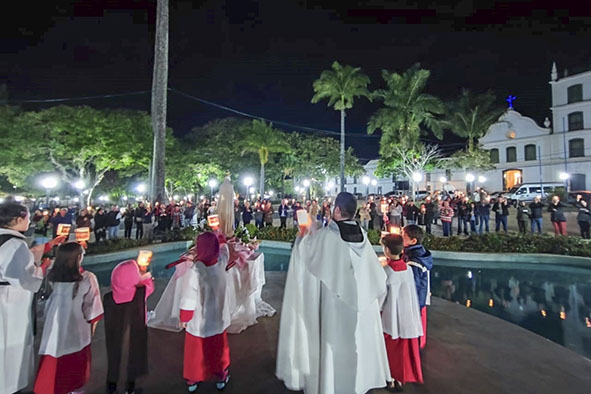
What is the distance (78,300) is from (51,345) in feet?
1.36

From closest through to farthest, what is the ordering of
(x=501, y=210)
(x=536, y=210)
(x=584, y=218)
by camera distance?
(x=584, y=218) → (x=536, y=210) → (x=501, y=210)

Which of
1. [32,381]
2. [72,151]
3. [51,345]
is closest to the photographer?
[51,345]

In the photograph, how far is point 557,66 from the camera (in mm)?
37562

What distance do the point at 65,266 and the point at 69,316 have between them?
462 mm

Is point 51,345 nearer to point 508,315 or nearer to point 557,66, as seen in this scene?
point 508,315

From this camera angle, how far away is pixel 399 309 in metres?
3.49

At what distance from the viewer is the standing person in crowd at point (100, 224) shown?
13.1 metres

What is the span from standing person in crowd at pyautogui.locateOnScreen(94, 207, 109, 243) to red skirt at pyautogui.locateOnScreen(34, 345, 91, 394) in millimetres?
11363

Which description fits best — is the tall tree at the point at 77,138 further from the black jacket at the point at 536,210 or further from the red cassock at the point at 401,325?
the black jacket at the point at 536,210

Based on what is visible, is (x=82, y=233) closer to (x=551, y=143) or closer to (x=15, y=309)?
(x=15, y=309)

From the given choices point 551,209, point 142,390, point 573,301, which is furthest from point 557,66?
point 142,390

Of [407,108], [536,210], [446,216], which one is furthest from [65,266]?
[407,108]

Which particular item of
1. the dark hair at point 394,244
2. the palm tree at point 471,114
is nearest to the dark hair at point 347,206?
the dark hair at point 394,244

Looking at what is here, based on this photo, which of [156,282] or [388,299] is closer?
[388,299]
